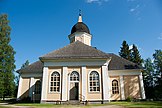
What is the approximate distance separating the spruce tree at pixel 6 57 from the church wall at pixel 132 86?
2051 centimetres

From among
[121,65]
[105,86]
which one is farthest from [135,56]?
[105,86]

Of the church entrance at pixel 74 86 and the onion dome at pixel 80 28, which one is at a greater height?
the onion dome at pixel 80 28

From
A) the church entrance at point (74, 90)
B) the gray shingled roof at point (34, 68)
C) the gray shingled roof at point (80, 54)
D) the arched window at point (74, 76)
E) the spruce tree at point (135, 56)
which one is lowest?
the church entrance at point (74, 90)

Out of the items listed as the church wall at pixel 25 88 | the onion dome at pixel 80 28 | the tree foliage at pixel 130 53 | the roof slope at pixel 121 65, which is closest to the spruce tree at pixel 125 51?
the tree foliage at pixel 130 53

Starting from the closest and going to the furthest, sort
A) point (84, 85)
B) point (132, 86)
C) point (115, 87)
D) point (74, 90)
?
point (84, 85)
point (74, 90)
point (132, 86)
point (115, 87)

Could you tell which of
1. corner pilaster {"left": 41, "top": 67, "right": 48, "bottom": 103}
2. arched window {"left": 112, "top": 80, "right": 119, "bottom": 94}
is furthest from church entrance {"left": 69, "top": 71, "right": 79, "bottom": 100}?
arched window {"left": 112, "top": 80, "right": 119, "bottom": 94}

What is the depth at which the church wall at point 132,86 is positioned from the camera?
22.8 meters

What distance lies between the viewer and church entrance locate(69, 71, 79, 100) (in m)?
19.3

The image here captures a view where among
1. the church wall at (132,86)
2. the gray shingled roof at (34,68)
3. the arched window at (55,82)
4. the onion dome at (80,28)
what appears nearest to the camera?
the arched window at (55,82)

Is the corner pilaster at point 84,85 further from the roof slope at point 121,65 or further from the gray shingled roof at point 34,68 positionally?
the gray shingled roof at point 34,68

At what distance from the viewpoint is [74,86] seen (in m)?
19.7

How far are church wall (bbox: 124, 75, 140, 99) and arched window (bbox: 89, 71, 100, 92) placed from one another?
6456mm

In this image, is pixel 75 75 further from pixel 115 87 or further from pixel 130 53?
pixel 130 53

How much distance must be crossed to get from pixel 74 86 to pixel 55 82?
2.48m
